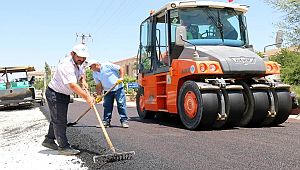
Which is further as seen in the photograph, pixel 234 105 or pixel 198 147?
pixel 234 105

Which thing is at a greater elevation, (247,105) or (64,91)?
(64,91)

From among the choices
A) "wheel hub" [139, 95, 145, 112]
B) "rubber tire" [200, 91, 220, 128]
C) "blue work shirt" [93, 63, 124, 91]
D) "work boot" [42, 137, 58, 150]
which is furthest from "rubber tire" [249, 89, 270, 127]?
"work boot" [42, 137, 58, 150]

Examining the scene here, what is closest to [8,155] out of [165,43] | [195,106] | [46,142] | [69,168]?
[46,142]

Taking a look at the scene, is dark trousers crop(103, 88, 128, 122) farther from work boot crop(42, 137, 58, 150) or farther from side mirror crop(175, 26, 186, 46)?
work boot crop(42, 137, 58, 150)

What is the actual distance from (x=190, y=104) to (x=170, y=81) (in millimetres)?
833

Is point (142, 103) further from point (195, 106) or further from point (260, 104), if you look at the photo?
point (260, 104)

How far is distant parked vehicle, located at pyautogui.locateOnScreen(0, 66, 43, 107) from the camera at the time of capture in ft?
50.2

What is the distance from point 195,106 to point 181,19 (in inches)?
68.7

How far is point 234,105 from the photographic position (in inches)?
235

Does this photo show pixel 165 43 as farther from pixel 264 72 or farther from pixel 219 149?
pixel 219 149

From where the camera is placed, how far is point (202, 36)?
6.84m

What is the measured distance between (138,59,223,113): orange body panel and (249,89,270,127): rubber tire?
0.78m

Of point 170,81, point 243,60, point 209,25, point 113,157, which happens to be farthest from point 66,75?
point 209,25

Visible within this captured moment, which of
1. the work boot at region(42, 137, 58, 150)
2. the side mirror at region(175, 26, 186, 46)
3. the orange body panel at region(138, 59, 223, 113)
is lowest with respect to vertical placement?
the work boot at region(42, 137, 58, 150)
